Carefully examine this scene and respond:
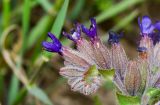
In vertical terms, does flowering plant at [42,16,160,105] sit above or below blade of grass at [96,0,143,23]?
below

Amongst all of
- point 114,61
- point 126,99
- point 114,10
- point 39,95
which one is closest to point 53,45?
point 114,61

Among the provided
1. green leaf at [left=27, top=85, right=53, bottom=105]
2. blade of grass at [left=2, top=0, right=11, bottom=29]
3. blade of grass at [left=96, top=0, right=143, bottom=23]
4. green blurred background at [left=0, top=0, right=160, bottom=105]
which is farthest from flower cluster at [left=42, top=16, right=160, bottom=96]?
blade of grass at [left=96, top=0, right=143, bottom=23]

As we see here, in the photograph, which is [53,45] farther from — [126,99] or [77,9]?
[77,9]

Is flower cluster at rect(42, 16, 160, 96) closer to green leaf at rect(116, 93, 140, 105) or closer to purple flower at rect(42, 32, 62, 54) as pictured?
purple flower at rect(42, 32, 62, 54)

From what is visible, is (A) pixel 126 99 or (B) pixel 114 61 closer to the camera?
(A) pixel 126 99

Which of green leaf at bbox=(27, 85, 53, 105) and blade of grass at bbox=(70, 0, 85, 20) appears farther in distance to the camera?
blade of grass at bbox=(70, 0, 85, 20)

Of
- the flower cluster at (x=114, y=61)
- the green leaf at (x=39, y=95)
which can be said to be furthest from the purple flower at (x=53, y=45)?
the green leaf at (x=39, y=95)

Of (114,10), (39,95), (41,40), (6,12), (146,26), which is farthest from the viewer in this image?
(114,10)
